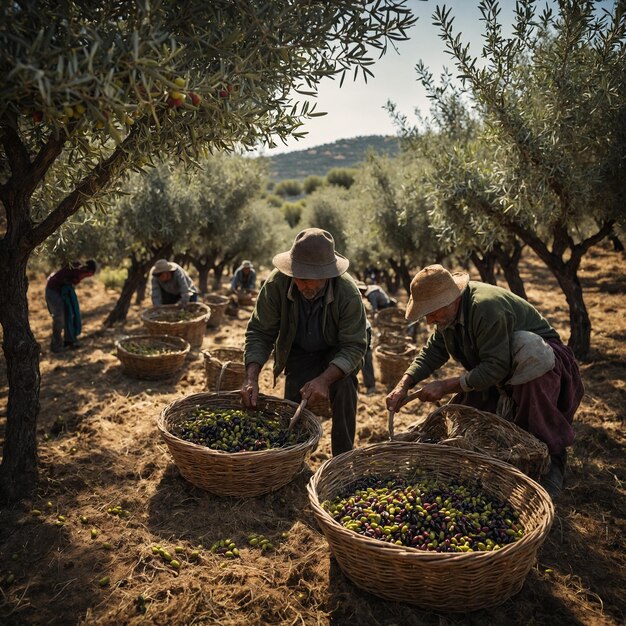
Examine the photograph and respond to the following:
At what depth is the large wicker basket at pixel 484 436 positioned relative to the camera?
13.2ft

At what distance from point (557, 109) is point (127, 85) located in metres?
6.83

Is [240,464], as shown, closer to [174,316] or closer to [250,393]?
[250,393]

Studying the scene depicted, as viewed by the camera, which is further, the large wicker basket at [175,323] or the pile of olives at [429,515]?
the large wicker basket at [175,323]

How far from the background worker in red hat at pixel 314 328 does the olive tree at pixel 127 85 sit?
4.06 feet

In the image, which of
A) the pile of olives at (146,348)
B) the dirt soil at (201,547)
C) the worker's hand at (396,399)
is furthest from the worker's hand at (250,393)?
the pile of olives at (146,348)

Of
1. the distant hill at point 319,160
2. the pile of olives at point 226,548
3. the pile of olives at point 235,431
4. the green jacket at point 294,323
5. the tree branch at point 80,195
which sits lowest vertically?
the pile of olives at point 226,548

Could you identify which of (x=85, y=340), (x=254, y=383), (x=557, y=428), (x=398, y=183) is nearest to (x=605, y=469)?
(x=557, y=428)

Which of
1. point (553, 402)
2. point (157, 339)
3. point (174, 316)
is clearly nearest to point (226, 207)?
point (174, 316)

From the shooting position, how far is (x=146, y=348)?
8.72 meters

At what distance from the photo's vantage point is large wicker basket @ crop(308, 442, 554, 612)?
9.21ft

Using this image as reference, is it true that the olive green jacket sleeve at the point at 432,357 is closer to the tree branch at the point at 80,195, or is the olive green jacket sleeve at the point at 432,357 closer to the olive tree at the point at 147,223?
the tree branch at the point at 80,195

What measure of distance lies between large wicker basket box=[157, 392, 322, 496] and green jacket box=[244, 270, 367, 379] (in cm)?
72

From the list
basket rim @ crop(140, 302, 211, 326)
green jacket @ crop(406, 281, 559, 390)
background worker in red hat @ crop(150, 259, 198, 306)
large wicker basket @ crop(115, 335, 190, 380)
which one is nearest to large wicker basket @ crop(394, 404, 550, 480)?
green jacket @ crop(406, 281, 559, 390)

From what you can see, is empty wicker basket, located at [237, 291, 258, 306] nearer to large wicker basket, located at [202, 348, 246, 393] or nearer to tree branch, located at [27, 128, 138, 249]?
large wicker basket, located at [202, 348, 246, 393]
